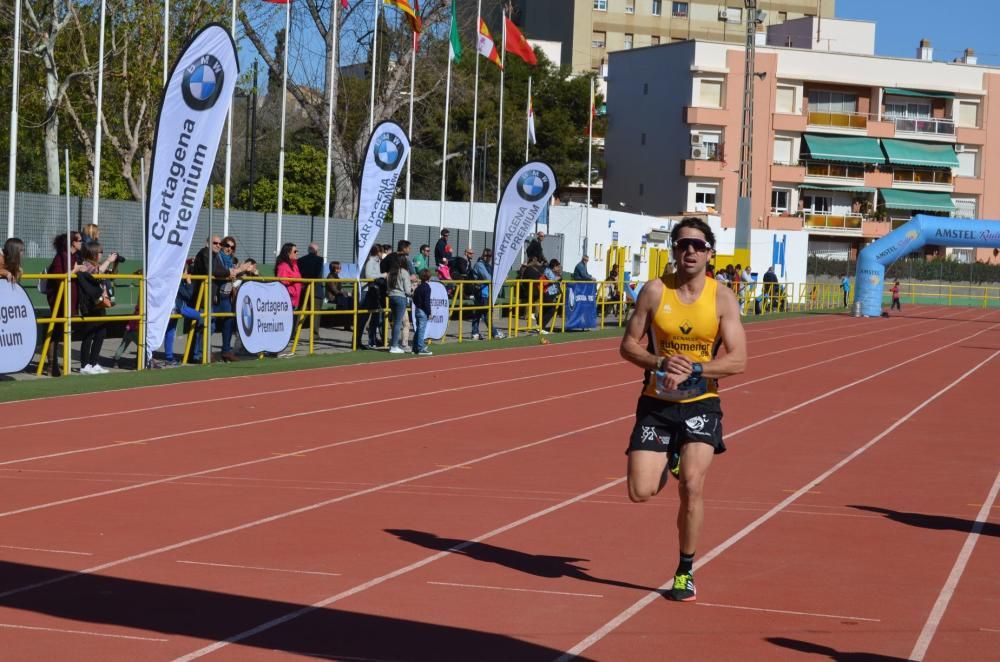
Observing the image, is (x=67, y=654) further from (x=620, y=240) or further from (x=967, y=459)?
(x=620, y=240)

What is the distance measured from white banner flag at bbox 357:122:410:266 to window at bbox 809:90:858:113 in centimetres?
5673

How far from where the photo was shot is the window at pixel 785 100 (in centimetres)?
7856

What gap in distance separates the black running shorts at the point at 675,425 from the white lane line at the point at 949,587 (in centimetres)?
128

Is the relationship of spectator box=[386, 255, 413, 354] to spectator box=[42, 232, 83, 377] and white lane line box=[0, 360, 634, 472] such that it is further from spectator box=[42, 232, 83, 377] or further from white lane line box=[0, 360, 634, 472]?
spectator box=[42, 232, 83, 377]

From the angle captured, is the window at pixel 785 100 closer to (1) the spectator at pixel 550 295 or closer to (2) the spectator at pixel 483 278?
(1) the spectator at pixel 550 295

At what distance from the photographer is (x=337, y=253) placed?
126 ft

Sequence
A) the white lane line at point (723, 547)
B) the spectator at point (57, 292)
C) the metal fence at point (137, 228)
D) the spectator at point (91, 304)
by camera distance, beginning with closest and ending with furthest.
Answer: the white lane line at point (723, 547), the spectator at point (57, 292), the spectator at point (91, 304), the metal fence at point (137, 228)

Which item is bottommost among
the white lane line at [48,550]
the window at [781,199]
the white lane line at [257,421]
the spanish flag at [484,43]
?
the white lane line at [257,421]

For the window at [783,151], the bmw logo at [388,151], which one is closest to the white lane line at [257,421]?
the bmw logo at [388,151]

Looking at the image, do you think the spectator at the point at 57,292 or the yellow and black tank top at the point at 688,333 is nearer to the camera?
the yellow and black tank top at the point at 688,333

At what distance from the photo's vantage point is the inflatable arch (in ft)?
166

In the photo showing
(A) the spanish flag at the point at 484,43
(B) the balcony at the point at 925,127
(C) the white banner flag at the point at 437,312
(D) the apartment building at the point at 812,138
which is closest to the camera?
(C) the white banner flag at the point at 437,312

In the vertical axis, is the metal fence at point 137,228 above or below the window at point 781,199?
below

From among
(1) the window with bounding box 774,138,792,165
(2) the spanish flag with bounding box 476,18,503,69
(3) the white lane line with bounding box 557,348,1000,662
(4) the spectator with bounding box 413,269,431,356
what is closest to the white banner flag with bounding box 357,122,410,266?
(4) the spectator with bounding box 413,269,431,356
